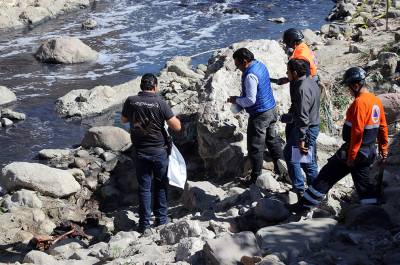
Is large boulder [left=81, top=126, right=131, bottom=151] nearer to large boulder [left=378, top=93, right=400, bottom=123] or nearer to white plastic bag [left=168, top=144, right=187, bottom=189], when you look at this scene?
white plastic bag [left=168, top=144, right=187, bottom=189]

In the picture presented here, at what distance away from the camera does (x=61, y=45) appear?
1959 cm

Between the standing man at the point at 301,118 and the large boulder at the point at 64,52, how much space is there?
46.8 feet

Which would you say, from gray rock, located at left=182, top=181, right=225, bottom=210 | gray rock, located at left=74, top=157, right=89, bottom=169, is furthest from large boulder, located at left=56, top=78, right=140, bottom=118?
gray rock, located at left=182, top=181, right=225, bottom=210

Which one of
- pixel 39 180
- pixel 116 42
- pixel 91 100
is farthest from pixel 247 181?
pixel 116 42

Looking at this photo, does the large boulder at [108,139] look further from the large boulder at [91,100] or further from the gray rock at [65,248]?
the gray rock at [65,248]

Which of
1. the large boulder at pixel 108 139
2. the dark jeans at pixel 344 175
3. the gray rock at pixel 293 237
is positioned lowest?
the large boulder at pixel 108 139

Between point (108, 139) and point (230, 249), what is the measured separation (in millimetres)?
6804

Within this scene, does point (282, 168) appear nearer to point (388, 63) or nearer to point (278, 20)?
point (388, 63)

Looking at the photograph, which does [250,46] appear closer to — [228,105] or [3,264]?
[228,105]

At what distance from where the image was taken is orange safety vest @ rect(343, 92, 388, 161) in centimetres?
538

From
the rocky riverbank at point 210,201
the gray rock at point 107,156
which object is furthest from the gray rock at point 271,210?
the gray rock at point 107,156

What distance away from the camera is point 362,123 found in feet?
17.7

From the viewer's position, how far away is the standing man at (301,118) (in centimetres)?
612

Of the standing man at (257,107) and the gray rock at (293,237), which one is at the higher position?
the standing man at (257,107)
